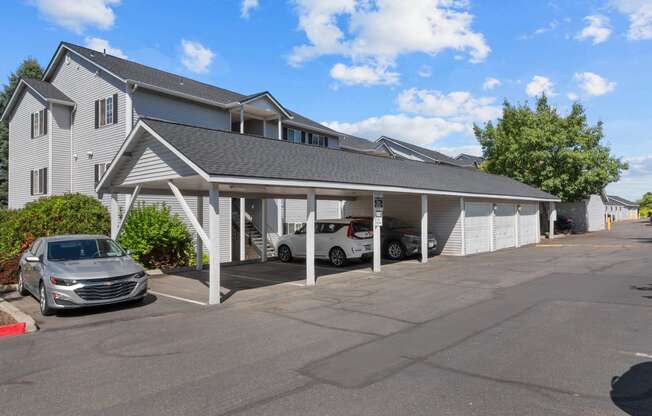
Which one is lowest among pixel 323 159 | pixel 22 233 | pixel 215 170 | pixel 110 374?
pixel 110 374

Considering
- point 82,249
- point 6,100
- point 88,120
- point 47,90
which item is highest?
point 6,100

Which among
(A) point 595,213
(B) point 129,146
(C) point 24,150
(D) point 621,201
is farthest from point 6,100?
(D) point 621,201

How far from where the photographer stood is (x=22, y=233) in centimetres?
1515

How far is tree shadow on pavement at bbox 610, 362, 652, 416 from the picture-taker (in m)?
4.35

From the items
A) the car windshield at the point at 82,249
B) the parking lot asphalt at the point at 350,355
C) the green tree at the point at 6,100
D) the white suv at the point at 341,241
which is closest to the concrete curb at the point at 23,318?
the parking lot asphalt at the point at 350,355

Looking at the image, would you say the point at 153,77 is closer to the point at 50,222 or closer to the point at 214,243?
the point at 50,222

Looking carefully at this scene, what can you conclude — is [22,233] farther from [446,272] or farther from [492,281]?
[492,281]

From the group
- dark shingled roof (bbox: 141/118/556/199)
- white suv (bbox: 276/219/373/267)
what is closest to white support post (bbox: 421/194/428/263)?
dark shingled roof (bbox: 141/118/556/199)

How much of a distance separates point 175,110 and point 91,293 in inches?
511

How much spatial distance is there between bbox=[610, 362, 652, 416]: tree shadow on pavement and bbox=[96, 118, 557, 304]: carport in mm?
7292

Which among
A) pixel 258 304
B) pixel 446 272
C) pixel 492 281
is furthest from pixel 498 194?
pixel 258 304

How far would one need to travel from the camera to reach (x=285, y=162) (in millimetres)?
12477

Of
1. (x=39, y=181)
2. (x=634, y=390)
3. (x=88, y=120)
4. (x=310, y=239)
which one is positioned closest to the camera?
(x=634, y=390)

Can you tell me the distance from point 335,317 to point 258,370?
9.99 ft
